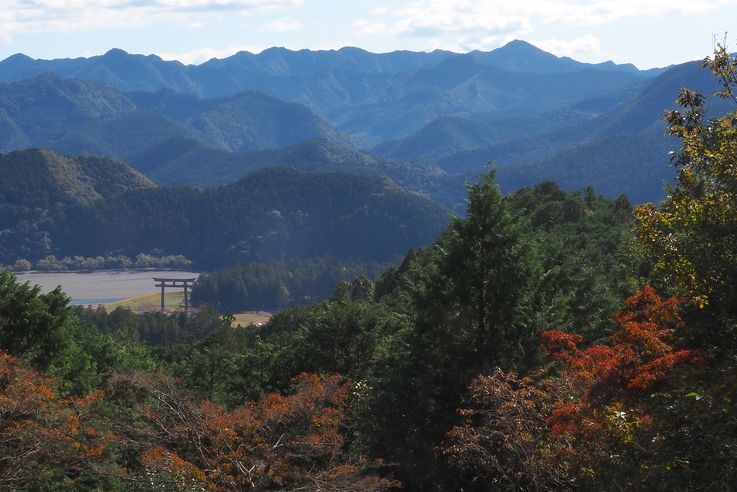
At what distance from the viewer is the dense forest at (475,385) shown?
951 cm

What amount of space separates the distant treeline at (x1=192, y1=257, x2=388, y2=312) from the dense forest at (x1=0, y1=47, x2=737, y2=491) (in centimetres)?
13367

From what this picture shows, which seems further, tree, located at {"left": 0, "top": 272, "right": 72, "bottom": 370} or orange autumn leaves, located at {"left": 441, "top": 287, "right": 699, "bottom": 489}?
tree, located at {"left": 0, "top": 272, "right": 72, "bottom": 370}

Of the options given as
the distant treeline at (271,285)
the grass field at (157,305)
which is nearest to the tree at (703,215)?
the grass field at (157,305)

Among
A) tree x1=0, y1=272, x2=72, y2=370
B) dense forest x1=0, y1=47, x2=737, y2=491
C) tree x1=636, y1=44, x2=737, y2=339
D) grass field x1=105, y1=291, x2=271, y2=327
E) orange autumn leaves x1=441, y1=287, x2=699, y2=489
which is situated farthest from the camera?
grass field x1=105, y1=291, x2=271, y2=327

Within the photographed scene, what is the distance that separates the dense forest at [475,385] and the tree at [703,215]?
0.03 meters

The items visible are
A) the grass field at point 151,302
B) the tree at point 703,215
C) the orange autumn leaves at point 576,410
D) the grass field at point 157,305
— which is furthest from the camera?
the grass field at point 151,302

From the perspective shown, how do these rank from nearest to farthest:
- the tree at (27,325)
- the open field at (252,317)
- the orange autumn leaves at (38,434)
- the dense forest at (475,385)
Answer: the dense forest at (475,385) < the orange autumn leaves at (38,434) < the tree at (27,325) < the open field at (252,317)

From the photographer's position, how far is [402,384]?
64.6ft

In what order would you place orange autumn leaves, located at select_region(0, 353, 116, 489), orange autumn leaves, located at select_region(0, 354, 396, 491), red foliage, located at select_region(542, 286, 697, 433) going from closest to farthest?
red foliage, located at select_region(542, 286, 697, 433)
orange autumn leaves, located at select_region(0, 354, 396, 491)
orange autumn leaves, located at select_region(0, 353, 116, 489)

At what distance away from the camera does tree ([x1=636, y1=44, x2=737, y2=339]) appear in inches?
360

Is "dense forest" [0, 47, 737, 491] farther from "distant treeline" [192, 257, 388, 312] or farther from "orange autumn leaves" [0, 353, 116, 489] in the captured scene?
"distant treeline" [192, 257, 388, 312]

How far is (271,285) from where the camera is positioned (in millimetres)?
168250

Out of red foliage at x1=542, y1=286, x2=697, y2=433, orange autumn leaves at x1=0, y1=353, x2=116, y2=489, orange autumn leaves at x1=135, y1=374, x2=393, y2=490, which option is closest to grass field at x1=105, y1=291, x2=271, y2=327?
orange autumn leaves at x1=0, y1=353, x2=116, y2=489

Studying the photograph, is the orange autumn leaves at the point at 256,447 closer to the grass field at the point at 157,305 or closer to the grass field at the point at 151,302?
the grass field at the point at 157,305
